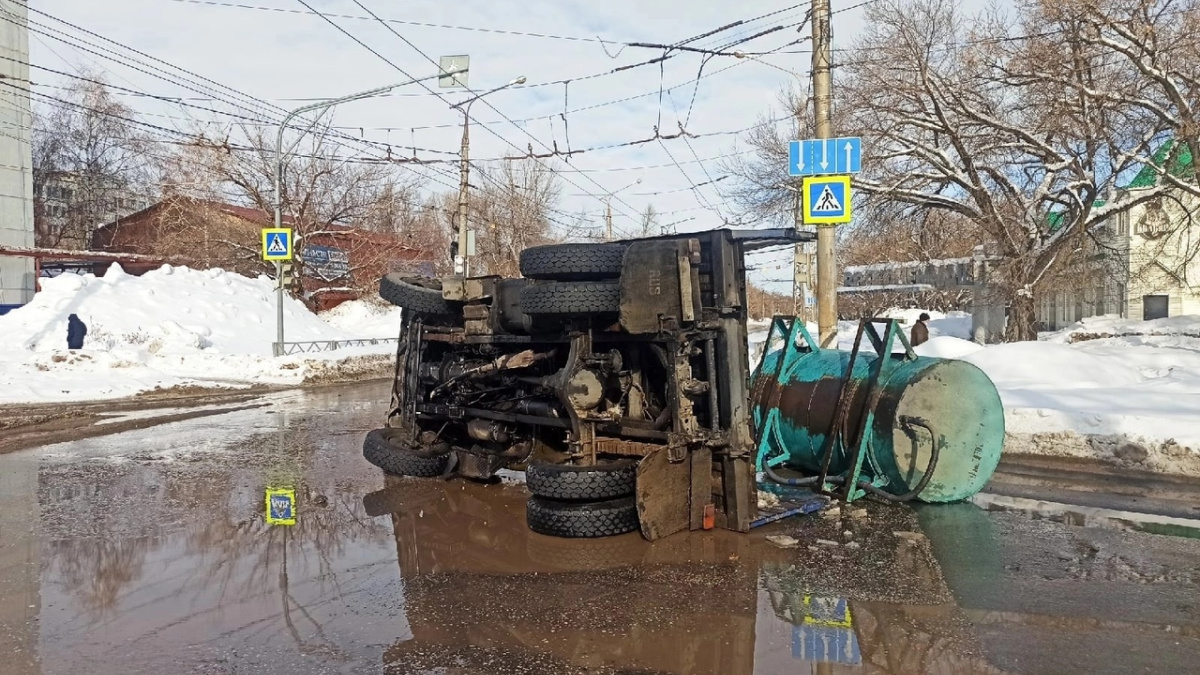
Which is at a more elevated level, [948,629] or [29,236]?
[29,236]

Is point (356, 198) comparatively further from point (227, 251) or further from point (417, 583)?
point (417, 583)

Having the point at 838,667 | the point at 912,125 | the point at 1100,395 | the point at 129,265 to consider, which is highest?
the point at 912,125

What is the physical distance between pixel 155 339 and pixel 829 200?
17880 mm

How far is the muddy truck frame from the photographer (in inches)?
248

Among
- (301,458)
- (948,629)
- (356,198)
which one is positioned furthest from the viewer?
(356,198)

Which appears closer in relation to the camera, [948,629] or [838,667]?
[838,667]

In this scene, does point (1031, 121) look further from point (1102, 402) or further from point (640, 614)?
point (640, 614)

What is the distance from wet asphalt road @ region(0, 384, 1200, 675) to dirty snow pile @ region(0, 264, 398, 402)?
36.6 ft

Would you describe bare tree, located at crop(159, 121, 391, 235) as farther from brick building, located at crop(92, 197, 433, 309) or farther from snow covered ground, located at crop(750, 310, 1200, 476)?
snow covered ground, located at crop(750, 310, 1200, 476)

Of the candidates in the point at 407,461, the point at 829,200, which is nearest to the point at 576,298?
the point at 407,461

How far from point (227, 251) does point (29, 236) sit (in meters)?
7.56

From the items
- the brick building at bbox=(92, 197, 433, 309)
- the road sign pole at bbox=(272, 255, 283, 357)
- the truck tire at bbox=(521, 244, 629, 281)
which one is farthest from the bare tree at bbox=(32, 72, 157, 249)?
the truck tire at bbox=(521, 244, 629, 281)

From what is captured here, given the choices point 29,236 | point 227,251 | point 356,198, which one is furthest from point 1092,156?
point 29,236

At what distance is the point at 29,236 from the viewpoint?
34.9 m
